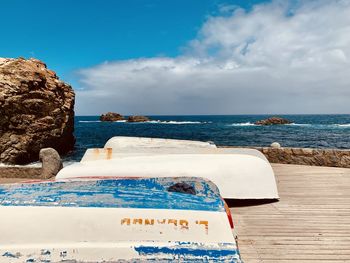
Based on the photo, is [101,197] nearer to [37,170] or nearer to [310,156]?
[37,170]

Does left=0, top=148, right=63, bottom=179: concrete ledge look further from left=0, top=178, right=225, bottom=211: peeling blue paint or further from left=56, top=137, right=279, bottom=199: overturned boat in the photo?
left=0, top=178, right=225, bottom=211: peeling blue paint

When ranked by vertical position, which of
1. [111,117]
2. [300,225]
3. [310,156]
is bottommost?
[300,225]

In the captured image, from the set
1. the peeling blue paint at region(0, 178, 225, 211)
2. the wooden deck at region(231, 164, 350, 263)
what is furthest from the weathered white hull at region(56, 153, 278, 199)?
the peeling blue paint at region(0, 178, 225, 211)

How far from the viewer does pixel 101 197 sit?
2619 mm

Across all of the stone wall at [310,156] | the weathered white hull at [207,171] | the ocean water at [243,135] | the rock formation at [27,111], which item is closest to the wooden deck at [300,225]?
the weathered white hull at [207,171]

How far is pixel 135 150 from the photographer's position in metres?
6.42

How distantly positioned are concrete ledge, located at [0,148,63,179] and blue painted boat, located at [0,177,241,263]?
5013 millimetres

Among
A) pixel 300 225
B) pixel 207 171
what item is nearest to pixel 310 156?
pixel 207 171

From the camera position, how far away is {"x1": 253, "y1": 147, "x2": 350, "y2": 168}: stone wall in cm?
823

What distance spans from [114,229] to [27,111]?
2546 centimetres

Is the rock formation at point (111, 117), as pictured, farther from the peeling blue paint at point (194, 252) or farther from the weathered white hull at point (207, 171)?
the peeling blue paint at point (194, 252)

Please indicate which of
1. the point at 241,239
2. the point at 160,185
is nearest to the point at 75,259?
the point at 160,185

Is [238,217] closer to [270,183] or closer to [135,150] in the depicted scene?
[270,183]

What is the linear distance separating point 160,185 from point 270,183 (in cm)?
293
